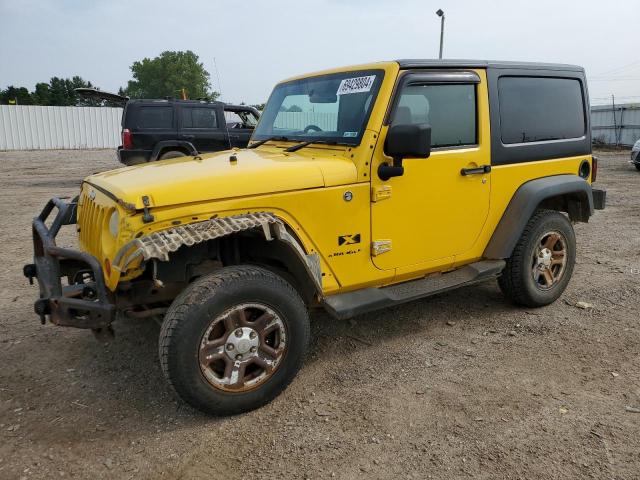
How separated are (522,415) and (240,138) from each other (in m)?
10.2

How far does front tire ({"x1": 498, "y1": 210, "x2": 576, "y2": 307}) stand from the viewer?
440 cm

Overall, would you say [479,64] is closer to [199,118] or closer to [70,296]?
[70,296]

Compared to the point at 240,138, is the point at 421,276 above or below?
below

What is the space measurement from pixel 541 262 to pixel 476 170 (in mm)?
1179

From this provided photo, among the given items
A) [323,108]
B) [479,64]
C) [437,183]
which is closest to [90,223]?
[323,108]

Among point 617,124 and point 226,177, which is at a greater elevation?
point 617,124

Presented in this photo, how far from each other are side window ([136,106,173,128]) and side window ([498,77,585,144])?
8761mm

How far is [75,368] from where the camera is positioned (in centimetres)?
366

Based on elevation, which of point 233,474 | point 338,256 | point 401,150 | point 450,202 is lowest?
point 233,474

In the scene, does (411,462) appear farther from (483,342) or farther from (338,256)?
(483,342)

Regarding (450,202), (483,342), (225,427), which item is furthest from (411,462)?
(450,202)

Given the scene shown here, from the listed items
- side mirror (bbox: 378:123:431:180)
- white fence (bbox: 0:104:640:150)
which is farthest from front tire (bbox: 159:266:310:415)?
white fence (bbox: 0:104:640:150)

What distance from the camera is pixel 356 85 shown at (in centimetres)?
371

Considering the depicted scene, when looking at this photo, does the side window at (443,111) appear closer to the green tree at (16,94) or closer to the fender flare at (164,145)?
the fender flare at (164,145)
